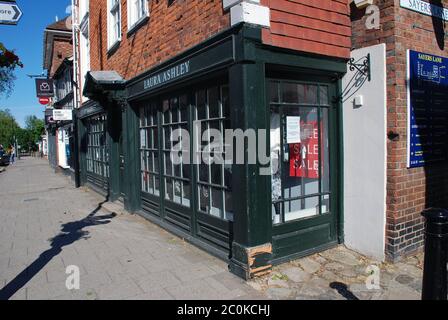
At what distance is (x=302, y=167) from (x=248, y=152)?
1.20 metres

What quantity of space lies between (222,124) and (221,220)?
1281mm

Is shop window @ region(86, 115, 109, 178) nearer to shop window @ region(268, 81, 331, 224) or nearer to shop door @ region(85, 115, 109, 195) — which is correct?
shop door @ region(85, 115, 109, 195)

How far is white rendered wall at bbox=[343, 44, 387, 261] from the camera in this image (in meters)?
4.55

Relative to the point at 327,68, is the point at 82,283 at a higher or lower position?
lower

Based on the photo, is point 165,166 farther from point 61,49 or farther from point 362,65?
point 61,49

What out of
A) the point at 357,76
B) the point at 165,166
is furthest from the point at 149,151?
the point at 357,76

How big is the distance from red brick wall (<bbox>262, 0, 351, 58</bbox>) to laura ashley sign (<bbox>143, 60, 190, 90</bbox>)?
1.43 metres

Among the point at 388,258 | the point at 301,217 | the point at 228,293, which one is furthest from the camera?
the point at 301,217

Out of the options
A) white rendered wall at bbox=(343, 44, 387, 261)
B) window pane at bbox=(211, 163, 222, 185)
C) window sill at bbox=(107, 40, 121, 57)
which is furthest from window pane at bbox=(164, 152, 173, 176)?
window sill at bbox=(107, 40, 121, 57)

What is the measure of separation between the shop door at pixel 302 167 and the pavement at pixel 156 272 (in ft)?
0.96

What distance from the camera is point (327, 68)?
190 inches
